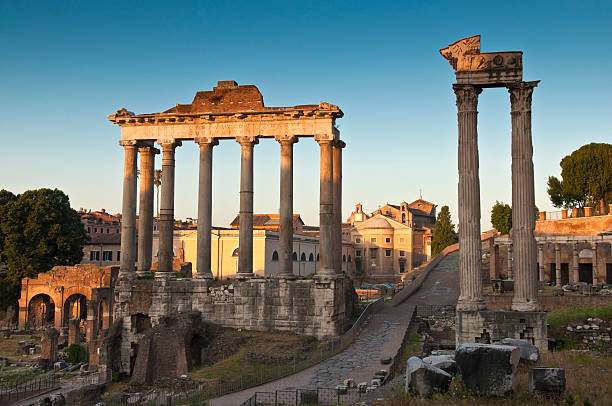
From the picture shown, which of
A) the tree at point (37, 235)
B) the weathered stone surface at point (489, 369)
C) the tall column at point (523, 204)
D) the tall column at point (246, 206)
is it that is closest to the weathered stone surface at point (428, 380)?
the weathered stone surface at point (489, 369)

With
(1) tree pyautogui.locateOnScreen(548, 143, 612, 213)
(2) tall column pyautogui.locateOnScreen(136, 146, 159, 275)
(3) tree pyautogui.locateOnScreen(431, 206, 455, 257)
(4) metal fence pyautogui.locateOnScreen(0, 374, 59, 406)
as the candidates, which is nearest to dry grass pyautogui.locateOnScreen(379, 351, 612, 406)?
(2) tall column pyautogui.locateOnScreen(136, 146, 159, 275)

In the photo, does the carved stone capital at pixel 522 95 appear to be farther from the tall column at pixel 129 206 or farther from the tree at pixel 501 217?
the tree at pixel 501 217

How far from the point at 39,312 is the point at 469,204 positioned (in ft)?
134

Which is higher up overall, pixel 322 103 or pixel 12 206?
pixel 322 103

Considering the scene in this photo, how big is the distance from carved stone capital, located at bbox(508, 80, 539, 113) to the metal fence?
2328 cm

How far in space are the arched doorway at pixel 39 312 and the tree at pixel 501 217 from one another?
52720mm

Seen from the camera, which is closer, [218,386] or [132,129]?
[218,386]

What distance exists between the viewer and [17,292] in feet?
153

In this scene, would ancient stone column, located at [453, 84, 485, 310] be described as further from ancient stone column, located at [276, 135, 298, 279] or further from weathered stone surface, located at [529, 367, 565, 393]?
ancient stone column, located at [276, 135, 298, 279]

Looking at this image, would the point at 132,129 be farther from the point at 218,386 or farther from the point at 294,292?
the point at 218,386

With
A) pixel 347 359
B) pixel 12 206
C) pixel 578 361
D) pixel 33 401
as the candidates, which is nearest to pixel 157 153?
pixel 33 401

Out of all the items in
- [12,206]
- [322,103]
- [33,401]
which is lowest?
[33,401]

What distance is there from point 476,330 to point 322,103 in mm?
12308

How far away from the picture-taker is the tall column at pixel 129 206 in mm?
27562
